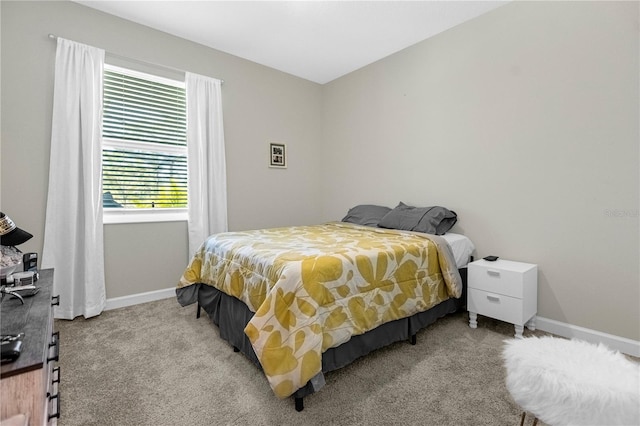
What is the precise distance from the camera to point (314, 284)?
1498 mm

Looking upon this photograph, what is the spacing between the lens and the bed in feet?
4.64

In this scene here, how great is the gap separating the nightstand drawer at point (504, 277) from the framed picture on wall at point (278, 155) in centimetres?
250

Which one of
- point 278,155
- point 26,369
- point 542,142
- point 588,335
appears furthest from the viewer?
point 278,155

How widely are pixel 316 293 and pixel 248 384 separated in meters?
0.68

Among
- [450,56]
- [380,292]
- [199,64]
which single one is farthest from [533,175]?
[199,64]

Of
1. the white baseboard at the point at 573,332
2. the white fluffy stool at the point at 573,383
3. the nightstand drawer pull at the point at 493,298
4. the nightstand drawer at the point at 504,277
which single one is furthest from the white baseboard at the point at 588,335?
the white fluffy stool at the point at 573,383

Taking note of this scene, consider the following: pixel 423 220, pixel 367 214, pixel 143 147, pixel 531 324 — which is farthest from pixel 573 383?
pixel 143 147

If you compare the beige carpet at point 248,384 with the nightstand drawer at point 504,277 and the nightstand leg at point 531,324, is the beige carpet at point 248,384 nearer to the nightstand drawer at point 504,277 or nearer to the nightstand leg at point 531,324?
the nightstand leg at point 531,324

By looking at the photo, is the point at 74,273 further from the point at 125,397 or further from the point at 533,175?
the point at 533,175

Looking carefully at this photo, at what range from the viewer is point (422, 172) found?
3160 mm

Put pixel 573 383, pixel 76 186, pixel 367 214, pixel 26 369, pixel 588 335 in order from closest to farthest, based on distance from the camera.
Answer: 1. pixel 26 369
2. pixel 573 383
3. pixel 588 335
4. pixel 76 186
5. pixel 367 214

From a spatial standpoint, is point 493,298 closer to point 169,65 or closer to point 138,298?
point 138,298

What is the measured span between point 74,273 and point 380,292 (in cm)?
251

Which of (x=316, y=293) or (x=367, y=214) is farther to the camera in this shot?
(x=367, y=214)
